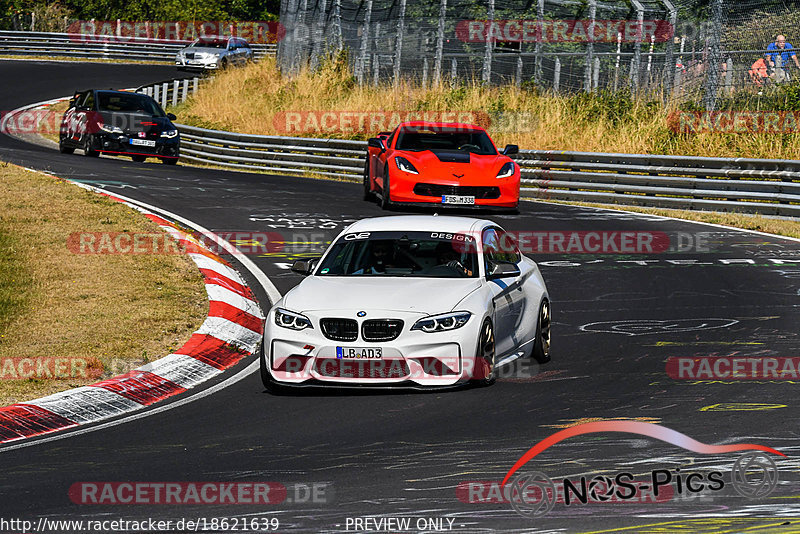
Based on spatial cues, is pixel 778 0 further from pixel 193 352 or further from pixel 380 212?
pixel 193 352

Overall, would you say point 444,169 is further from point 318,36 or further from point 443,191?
point 318,36

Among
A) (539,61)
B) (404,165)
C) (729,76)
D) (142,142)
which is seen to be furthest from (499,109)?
(404,165)

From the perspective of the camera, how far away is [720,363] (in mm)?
10062

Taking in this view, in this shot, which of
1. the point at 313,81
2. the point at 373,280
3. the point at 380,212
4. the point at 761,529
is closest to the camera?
the point at 761,529

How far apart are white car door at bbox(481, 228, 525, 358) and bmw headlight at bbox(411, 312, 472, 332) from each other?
505mm

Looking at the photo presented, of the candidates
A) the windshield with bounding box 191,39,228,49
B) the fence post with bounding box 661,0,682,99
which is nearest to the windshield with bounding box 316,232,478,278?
the fence post with bounding box 661,0,682,99

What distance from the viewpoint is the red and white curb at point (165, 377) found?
28.2 ft

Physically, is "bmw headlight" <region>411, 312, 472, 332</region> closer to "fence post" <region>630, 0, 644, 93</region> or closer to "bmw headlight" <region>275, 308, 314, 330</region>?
"bmw headlight" <region>275, 308, 314, 330</region>

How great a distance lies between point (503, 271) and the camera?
9875mm

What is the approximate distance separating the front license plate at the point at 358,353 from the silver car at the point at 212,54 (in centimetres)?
4487

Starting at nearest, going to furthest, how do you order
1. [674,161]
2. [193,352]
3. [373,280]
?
1. [373,280]
2. [193,352]
3. [674,161]

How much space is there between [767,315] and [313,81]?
27.1 metres

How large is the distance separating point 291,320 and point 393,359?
0.83 meters

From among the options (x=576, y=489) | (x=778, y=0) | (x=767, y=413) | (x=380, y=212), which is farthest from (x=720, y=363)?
(x=778, y=0)
